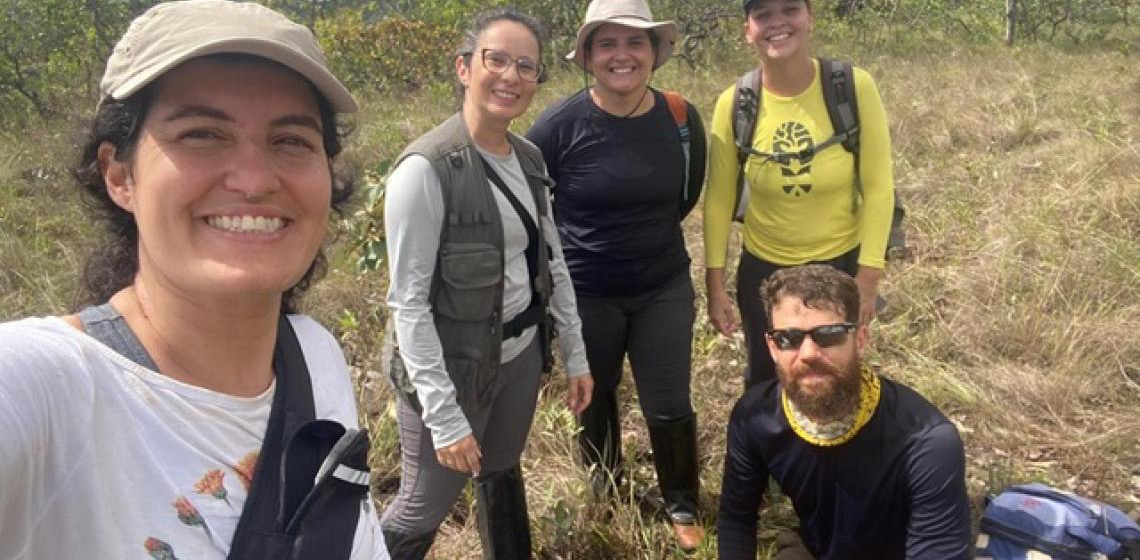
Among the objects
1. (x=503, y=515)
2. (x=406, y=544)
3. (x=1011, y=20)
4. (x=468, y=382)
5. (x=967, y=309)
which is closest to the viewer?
(x=468, y=382)

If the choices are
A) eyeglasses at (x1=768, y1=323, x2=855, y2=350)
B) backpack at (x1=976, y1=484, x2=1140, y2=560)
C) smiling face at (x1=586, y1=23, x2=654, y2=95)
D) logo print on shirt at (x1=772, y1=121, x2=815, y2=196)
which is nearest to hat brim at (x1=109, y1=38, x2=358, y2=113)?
eyeglasses at (x1=768, y1=323, x2=855, y2=350)

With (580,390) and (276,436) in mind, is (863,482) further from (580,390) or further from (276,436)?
(276,436)

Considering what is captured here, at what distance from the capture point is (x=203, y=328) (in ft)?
3.45

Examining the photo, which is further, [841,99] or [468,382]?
[841,99]

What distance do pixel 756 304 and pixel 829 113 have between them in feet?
2.33

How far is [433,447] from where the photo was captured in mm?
2297

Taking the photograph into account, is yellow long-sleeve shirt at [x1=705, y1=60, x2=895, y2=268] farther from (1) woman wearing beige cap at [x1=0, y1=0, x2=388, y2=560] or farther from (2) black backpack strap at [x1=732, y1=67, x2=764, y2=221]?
(1) woman wearing beige cap at [x1=0, y1=0, x2=388, y2=560]

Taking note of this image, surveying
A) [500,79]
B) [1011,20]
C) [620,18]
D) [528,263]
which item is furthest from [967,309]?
[1011,20]

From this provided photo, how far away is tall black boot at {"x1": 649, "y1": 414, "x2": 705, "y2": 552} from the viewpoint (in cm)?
292

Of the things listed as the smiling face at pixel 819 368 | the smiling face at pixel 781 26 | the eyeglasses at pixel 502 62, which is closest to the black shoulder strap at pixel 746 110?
the smiling face at pixel 781 26

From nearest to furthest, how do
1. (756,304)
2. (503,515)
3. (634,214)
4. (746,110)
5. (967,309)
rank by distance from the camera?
(503,515), (634,214), (746,110), (756,304), (967,309)

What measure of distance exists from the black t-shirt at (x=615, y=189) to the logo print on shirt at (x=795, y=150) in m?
0.28

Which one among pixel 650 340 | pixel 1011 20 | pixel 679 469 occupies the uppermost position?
pixel 1011 20

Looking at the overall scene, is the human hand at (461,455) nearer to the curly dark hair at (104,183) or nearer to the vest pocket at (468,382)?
the vest pocket at (468,382)
